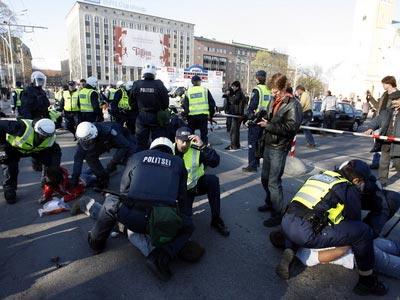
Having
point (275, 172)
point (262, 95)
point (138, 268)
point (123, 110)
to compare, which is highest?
point (262, 95)

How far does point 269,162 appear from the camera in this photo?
3521 mm

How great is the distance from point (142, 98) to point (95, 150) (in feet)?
4.54

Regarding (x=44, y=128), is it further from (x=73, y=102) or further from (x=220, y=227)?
(x=73, y=102)

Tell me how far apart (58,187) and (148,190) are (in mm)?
2536

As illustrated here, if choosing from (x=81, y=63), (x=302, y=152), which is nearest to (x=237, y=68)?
(x=81, y=63)

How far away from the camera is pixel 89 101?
7512 mm

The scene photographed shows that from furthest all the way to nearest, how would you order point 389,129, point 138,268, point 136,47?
point 136,47
point 389,129
point 138,268

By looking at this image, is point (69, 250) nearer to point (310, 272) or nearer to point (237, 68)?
point (310, 272)

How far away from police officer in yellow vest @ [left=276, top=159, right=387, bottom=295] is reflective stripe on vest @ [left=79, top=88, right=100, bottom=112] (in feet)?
21.8

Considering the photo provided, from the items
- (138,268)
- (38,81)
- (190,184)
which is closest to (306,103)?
(190,184)

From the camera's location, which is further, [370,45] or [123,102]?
[370,45]

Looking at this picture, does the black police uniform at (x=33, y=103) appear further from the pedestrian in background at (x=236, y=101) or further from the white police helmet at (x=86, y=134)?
the pedestrian in background at (x=236, y=101)

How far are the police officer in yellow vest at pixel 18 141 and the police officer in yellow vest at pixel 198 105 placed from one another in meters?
2.89

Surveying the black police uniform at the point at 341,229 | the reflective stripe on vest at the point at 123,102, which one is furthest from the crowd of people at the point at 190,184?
the reflective stripe on vest at the point at 123,102
